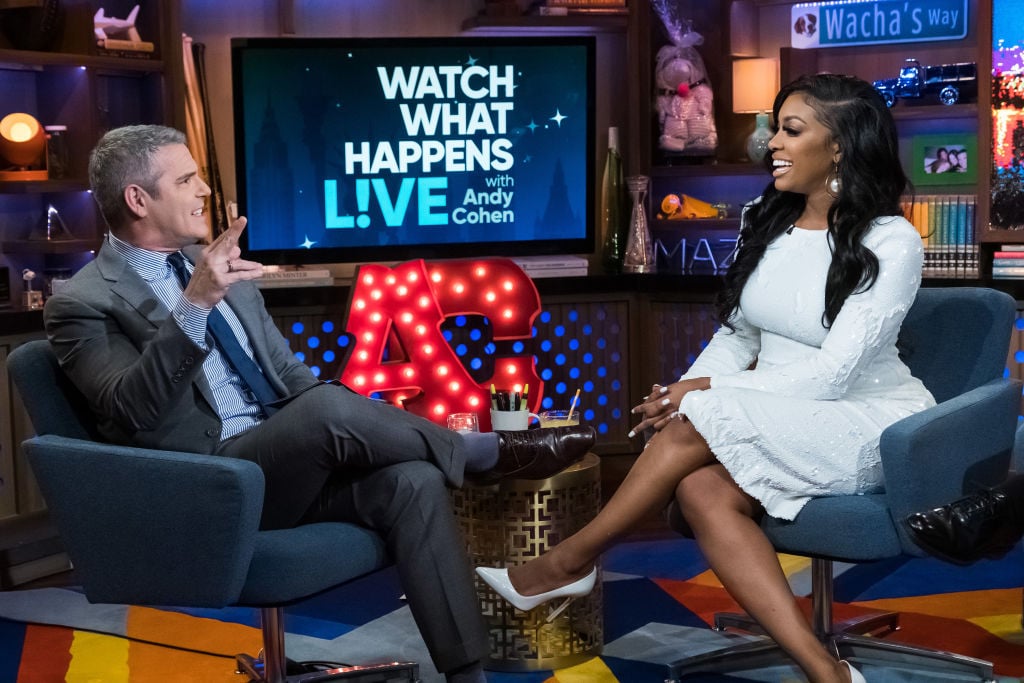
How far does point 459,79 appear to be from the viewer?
4742 mm

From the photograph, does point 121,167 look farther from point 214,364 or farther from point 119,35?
point 119,35

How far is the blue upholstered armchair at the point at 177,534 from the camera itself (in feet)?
8.09

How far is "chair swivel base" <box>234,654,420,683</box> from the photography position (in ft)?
9.36

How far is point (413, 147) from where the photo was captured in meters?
4.73

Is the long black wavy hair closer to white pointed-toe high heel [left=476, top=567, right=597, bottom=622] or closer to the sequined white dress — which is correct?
the sequined white dress

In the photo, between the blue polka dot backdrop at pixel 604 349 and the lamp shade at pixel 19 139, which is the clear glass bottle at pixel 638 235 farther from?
the lamp shade at pixel 19 139

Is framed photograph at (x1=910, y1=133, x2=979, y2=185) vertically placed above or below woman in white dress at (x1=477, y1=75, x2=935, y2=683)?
above

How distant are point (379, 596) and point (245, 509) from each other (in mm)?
1343

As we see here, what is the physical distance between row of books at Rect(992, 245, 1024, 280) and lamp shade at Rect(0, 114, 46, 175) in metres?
3.11

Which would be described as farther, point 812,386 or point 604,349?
point 604,349

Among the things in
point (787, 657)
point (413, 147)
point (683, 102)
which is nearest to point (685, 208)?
point (683, 102)

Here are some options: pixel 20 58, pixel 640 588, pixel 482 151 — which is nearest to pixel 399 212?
pixel 482 151

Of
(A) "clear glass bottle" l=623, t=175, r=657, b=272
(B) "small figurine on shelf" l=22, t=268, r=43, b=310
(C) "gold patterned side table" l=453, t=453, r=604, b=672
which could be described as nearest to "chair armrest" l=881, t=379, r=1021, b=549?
(C) "gold patterned side table" l=453, t=453, r=604, b=672

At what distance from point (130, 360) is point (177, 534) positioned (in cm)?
39
